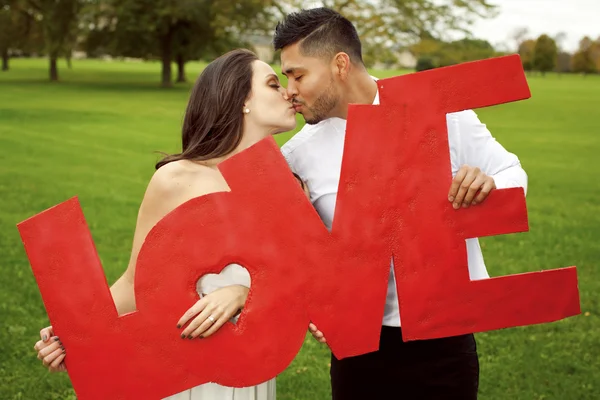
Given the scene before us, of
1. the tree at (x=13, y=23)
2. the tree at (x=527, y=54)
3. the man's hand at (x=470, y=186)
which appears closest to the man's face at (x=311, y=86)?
the man's hand at (x=470, y=186)

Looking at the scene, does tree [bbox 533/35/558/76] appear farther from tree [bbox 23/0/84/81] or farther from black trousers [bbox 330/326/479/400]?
black trousers [bbox 330/326/479/400]

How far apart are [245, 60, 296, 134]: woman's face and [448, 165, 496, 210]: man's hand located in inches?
23.8

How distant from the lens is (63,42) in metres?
32.3

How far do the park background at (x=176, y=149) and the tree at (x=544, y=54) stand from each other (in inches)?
1856

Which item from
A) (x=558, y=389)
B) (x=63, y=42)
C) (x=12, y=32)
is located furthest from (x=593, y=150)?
(x=12, y=32)

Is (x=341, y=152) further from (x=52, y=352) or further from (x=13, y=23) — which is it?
(x=13, y=23)

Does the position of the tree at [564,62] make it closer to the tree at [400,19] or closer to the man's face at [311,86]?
the tree at [400,19]

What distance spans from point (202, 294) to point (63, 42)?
106 feet

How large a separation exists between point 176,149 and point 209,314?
467 inches

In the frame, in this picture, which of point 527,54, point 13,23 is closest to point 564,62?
point 527,54

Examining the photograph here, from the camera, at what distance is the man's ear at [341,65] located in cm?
272

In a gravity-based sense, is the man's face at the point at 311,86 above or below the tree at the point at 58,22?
above

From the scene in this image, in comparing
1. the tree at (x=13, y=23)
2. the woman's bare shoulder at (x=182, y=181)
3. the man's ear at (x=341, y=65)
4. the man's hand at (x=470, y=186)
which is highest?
the man's ear at (x=341, y=65)

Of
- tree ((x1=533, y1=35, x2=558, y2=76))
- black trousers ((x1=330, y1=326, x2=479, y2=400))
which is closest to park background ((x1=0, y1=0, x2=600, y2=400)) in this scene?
black trousers ((x1=330, y1=326, x2=479, y2=400))
